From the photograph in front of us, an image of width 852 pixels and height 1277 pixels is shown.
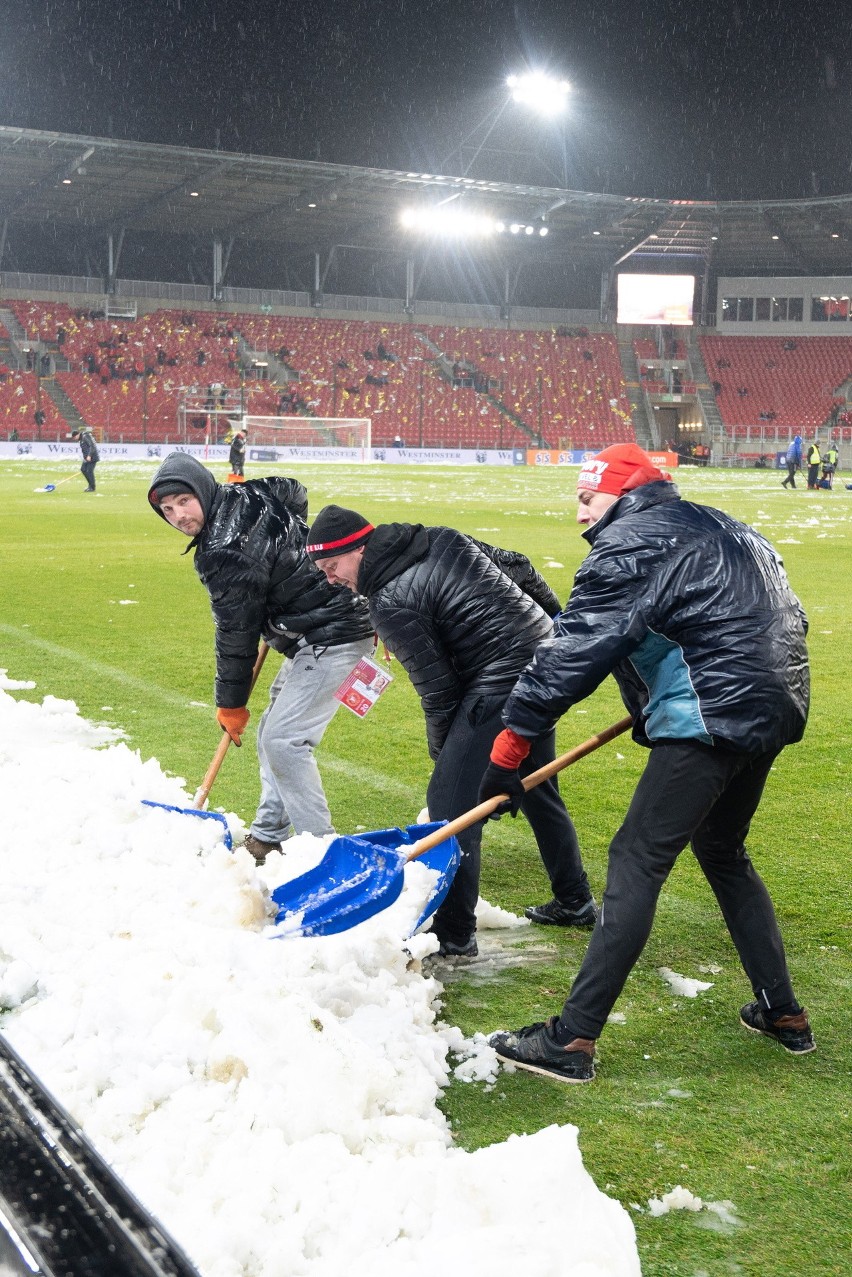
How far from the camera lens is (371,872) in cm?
366

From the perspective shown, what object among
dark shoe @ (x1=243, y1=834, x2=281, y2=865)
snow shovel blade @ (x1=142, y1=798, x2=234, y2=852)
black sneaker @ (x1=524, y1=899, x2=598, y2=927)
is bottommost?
black sneaker @ (x1=524, y1=899, x2=598, y2=927)

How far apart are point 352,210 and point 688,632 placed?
5365cm

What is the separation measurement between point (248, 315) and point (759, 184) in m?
26.9

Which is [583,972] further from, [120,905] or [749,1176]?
[120,905]

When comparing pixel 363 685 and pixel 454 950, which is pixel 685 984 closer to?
pixel 454 950

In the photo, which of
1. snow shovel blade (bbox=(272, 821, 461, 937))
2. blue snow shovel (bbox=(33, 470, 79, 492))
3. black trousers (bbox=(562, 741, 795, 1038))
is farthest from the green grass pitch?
blue snow shovel (bbox=(33, 470, 79, 492))

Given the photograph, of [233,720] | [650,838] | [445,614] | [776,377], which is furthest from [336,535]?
[776,377]

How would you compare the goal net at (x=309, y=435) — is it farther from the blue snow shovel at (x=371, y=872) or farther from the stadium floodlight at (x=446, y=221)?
the blue snow shovel at (x=371, y=872)

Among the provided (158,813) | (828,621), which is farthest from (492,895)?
(828,621)

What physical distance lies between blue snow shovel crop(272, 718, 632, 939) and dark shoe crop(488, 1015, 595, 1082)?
1.91ft

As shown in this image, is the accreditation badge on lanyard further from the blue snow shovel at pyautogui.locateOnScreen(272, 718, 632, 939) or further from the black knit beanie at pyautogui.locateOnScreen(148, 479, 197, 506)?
the black knit beanie at pyautogui.locateOnScreen(148, 479, 197, 506)

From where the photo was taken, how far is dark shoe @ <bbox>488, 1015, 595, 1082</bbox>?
10.6 feet

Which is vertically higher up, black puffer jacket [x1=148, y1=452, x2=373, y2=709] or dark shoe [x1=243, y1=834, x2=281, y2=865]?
black puffer jacket [x1=148, y1=452, x2=373, y2=709]

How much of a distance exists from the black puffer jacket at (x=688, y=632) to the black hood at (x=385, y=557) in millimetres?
865
